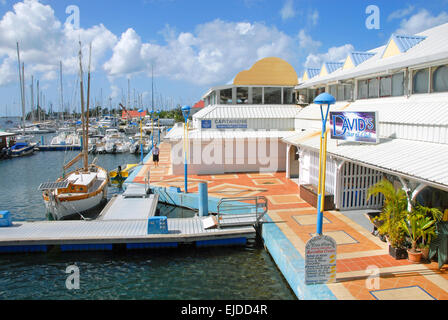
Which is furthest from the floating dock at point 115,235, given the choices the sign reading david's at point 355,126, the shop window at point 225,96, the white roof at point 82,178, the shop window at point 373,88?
the shop window at point 225,96

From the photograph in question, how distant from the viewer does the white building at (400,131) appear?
10.3 m

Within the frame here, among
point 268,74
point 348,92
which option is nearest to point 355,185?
point 348,92

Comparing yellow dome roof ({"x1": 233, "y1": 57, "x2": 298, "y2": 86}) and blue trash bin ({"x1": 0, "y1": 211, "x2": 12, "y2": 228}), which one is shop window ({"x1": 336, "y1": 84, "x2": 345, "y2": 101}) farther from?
blue trash bin ({"x1": 0, "y1": 211, "x2": 12, "y2": 228})

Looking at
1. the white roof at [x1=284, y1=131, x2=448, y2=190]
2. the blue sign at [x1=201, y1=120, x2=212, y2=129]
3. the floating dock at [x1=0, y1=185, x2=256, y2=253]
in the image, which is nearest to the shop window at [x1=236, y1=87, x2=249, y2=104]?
the blue sign at [x1=201, y1=120, x2=212, y2=129]

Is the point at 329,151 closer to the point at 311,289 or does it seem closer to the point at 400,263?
the point at 400,263

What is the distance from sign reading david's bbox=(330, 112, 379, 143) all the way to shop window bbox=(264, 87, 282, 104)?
11661 mm

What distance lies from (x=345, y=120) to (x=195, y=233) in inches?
307

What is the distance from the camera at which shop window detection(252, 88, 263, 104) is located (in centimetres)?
2633

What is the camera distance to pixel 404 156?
10.9m

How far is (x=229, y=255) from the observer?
12.5 metres

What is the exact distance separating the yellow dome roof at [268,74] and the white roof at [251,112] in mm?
1782

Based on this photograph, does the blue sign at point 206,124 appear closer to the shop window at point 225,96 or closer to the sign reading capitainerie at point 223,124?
the sign reading capitainerie at point 223,124

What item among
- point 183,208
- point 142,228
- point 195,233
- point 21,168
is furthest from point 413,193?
point 21,168

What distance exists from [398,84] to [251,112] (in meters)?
12.2
